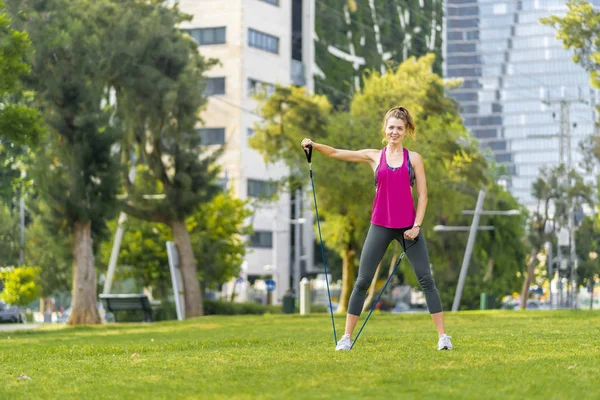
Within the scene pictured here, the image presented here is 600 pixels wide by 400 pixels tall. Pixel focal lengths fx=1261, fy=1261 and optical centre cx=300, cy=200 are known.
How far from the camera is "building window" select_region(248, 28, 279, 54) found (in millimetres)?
89306

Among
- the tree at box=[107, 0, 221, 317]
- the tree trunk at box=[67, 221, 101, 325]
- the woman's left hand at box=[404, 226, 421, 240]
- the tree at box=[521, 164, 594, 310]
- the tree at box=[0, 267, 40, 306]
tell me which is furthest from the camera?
the tree at box=[521, 164, 594, 310]

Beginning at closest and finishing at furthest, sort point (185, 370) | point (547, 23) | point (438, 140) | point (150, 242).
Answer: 1. point (185, 370)
2. point (547, 23)
3. point (438, 140)
4. point (150, 242)

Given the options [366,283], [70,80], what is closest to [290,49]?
[70,80]

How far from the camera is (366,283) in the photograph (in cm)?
1075

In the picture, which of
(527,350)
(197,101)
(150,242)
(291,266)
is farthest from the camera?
(291,266)

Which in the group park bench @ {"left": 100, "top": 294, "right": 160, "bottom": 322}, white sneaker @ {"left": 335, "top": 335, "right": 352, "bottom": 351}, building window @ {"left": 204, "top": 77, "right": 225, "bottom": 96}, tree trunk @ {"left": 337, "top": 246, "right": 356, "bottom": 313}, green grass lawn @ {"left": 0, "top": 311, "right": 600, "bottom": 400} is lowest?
park bench @ {"left": 100, "top": 294, "right": 160, "bottom": 322}

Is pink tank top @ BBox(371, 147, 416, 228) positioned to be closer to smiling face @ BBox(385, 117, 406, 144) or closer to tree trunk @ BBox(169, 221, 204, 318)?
smiling face @ BBox(385, 117, 406, 144)

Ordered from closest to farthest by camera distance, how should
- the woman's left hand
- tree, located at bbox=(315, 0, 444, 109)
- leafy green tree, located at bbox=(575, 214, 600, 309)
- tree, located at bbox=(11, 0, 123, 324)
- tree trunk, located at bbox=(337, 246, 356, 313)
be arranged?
the woman's left hand → tree, located at bbox=(11, 0, 123, 324) → tree trunk, located at bbox=(337, 246, 356, 313) → tree, located at bbox=(315, 0, 444, 109) → leafy green tree, located at bbox=(575, 214, 600, 309)

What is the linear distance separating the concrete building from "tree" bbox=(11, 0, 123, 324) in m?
52.7

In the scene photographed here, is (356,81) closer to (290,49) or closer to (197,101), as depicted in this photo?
(290,49)

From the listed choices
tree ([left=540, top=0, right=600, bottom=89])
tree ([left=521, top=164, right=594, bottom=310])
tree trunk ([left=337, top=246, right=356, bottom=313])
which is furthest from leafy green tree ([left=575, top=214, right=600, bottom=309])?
tree ([left=540, top=0, right=600, bottom=89])

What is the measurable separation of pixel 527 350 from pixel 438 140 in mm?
30587

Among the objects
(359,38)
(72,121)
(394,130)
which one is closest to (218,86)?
(359,38)

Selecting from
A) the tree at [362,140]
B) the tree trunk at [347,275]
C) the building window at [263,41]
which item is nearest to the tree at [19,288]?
the tree at [362,140]
